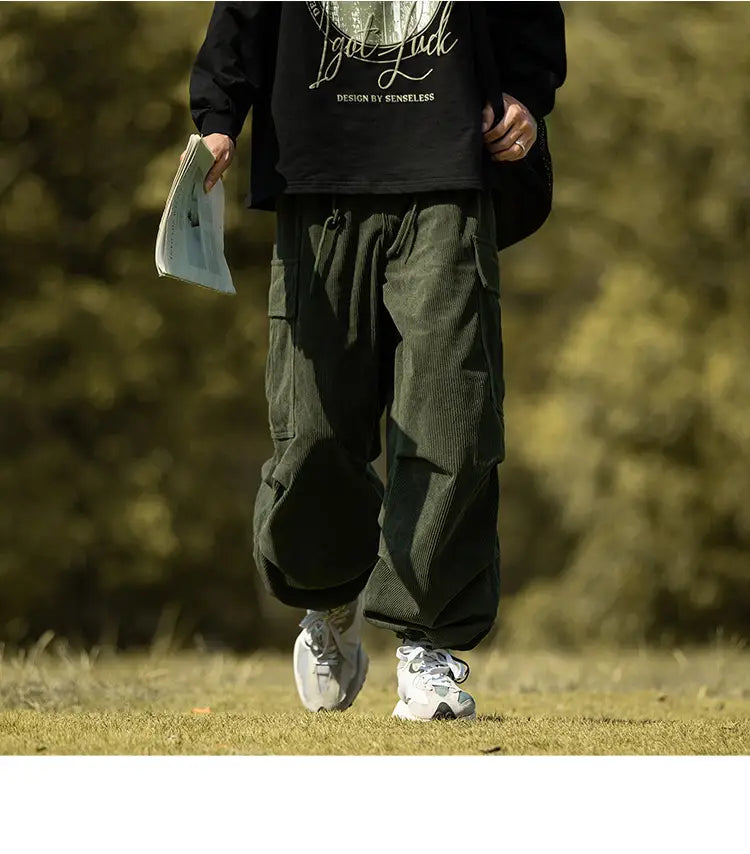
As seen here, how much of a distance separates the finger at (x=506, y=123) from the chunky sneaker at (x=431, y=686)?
84cm

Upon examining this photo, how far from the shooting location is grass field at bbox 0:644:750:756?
6.09ft

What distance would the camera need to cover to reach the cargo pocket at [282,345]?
2.22 metres

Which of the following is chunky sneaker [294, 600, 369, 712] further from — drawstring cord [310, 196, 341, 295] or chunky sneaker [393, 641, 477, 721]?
drawstring cord [310, 196, 341, 295]

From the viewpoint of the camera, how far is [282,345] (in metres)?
2.26

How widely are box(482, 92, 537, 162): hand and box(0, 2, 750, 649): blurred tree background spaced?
11.7ft

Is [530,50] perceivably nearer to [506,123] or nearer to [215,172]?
[506,123]

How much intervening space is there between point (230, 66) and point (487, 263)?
0.56 meters

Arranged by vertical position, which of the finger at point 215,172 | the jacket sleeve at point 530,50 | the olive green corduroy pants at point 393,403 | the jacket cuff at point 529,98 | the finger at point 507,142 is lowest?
the olive green corduroy pants at point 393,403

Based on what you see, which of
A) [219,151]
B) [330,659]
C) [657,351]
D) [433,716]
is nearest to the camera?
[433,716]

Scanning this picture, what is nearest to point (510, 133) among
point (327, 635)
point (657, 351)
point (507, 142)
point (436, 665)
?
point (507, 142)

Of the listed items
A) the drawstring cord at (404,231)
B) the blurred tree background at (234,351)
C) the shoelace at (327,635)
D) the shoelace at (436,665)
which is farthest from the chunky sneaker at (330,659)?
the blurred tree background at (234,351)

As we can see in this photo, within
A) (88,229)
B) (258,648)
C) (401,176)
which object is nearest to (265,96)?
(401,176)

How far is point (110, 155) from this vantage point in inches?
238

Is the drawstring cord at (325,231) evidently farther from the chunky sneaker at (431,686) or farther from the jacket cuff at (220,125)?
the chunky sneaker at (431,686)
